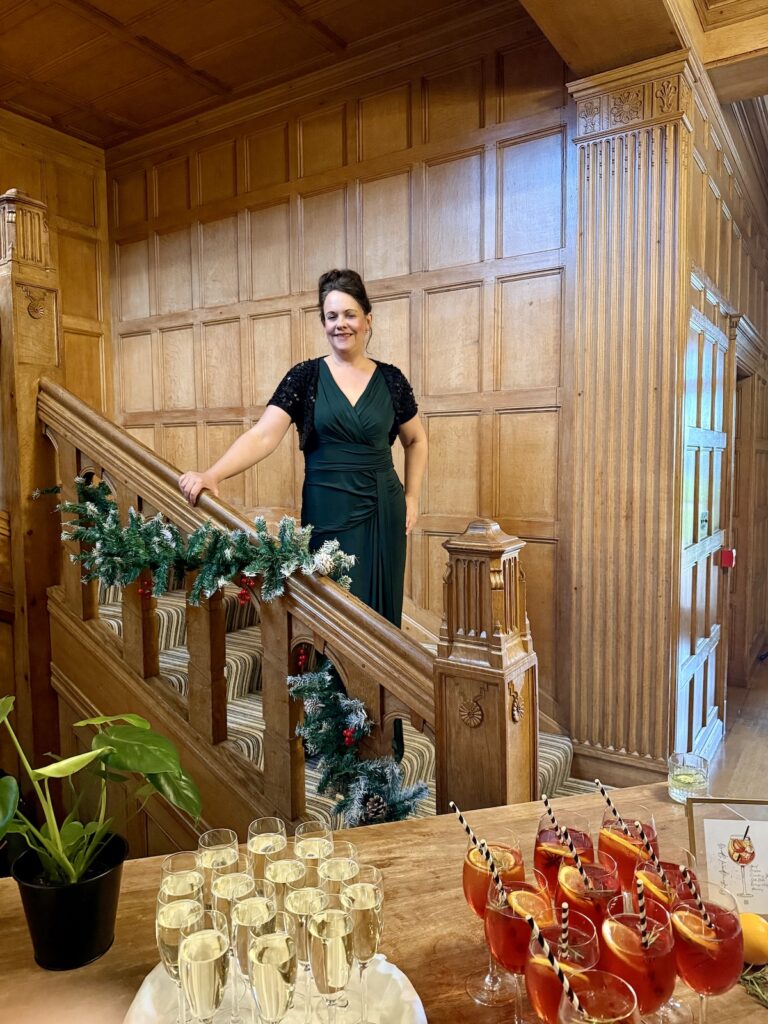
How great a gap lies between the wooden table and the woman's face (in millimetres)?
1456

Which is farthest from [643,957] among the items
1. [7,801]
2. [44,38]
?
[44,38]

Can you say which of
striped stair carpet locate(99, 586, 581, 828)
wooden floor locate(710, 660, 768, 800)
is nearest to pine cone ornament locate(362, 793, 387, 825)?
striped stair carpet locate(99, 586, 581, 828)

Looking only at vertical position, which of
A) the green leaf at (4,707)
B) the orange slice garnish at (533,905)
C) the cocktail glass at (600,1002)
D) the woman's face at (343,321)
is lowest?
the orange slice garnish at (533,905)

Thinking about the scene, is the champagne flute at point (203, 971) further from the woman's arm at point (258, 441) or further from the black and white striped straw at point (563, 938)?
the woman's arm at point (258, 441)

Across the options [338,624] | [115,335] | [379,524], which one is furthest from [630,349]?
[115,335]

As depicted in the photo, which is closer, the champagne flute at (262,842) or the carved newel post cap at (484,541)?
the champagne flute at (262,842)

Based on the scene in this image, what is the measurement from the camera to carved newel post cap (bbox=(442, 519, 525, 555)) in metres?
1.55

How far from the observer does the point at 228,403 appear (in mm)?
4238

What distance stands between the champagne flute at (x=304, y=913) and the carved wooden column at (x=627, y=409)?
7.13 ft

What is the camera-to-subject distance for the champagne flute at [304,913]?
884 millimetres

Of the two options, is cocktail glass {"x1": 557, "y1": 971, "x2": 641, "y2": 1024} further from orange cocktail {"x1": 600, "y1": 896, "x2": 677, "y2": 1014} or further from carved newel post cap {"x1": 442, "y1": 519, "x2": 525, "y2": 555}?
carved newel post cap {"x1": 442, "y1": 519, "x2": 525, "y2": 555}

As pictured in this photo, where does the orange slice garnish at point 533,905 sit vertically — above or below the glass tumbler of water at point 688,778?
above

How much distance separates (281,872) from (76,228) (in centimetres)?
464

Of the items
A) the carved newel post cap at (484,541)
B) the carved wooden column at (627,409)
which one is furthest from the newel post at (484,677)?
the carved wooden column at (627,409)
